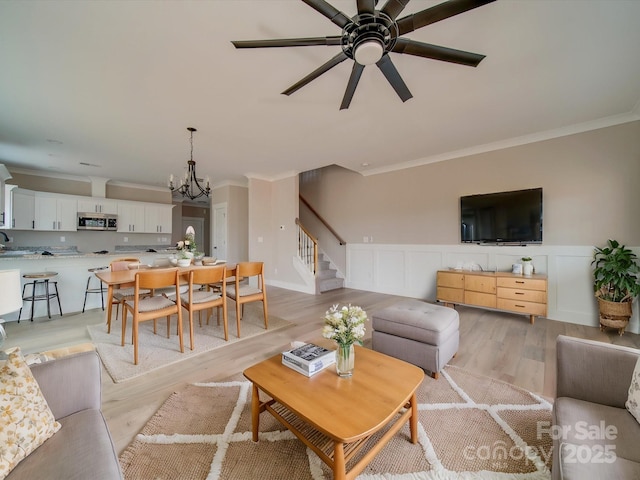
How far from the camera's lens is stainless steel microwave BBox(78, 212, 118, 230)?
237 inches

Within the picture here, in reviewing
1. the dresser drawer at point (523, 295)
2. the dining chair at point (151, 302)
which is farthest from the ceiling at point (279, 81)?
the dresser drawer at point (523, 295)

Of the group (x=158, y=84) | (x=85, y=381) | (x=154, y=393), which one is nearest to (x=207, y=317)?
(x=154, y=393)

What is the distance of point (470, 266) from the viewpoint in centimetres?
451

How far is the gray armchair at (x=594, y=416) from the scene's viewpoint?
→ 3.03ft

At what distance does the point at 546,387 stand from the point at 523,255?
259cm

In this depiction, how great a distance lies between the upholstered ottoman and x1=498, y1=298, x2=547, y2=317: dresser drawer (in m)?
1.92

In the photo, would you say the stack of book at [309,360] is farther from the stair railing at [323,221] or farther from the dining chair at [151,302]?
the stair railing at [323,221]

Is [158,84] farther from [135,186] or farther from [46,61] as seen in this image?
[135,186]

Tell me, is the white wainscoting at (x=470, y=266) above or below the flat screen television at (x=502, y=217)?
below

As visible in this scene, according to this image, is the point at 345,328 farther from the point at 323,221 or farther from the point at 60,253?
the point at 60,253

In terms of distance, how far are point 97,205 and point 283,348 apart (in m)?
6.32

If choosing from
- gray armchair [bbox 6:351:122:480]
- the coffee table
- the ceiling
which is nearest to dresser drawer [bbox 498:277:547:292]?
the ceiling

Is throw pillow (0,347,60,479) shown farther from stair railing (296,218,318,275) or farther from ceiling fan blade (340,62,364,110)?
stair railing (296,218,318,275)

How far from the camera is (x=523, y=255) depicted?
4.05 metres
